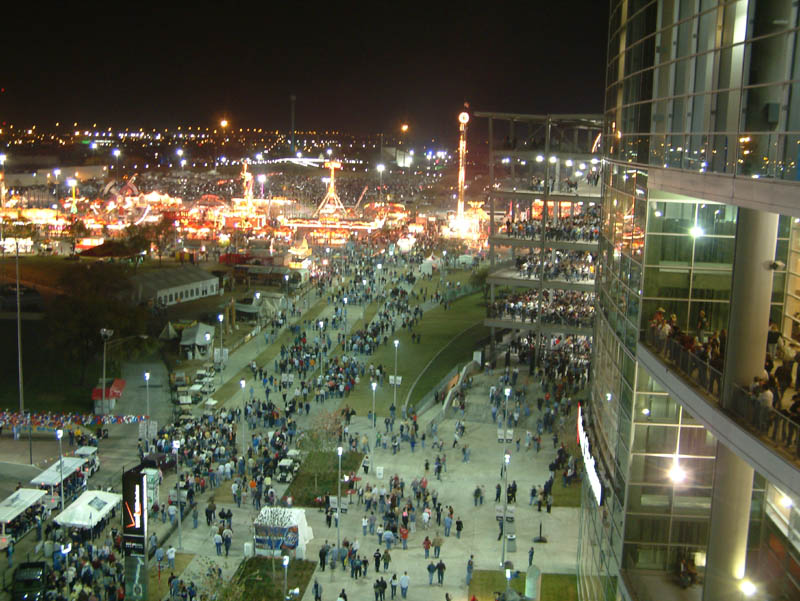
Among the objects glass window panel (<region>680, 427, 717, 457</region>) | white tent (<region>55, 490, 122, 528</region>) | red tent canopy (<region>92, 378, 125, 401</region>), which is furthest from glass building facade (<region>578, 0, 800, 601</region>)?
red tent canopy (<region>92, 378, 125, 401</region>)

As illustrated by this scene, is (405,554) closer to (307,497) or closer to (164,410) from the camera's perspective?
(307,497)

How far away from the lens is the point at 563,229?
147 feet

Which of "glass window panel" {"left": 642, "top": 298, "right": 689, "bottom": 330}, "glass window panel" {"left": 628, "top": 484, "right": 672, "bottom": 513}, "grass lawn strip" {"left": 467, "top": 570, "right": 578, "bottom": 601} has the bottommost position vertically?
"grass lawn strip" {"left": 467, "top": 570, "right": 578, "bottom": 601}

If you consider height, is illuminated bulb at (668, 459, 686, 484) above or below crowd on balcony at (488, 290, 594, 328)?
above

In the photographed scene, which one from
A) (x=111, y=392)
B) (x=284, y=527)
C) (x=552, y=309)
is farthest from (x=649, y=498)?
(x=552, y=309)

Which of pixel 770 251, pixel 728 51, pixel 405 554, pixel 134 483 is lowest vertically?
pixel 405 554

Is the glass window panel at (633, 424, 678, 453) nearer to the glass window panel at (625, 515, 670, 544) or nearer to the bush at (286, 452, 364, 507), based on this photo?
the glass window panel at (625, 515, 670, 544)

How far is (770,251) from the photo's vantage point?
11.6m

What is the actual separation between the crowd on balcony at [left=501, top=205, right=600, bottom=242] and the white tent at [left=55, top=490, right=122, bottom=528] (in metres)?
26.5

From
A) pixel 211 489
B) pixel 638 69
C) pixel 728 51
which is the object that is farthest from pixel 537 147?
pixel 728 51

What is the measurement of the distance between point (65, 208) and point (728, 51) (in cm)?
12329

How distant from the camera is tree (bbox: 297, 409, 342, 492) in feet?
103

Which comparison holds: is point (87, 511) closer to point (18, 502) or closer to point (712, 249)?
point (18, 502)

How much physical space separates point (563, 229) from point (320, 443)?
1899 centimetres
